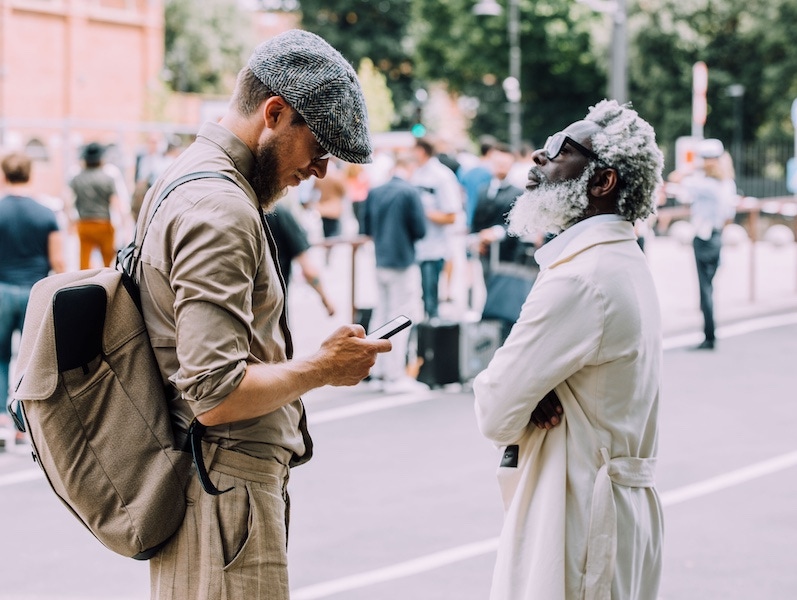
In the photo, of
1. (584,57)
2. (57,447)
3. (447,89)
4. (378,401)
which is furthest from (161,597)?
(447,89)

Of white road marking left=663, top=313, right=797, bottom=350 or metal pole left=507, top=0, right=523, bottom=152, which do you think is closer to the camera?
white road marking left=663, top=313, right=797, bottom=350

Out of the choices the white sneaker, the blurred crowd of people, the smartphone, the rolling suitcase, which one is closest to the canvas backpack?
the smartphone

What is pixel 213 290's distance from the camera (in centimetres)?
235

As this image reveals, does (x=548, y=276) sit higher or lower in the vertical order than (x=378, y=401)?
higher

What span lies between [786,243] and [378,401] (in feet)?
51.2

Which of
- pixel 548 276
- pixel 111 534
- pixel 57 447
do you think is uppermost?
pixel 548 276

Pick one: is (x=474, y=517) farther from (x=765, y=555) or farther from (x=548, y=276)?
(x=548, y=276)

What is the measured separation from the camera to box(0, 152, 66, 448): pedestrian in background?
7.77m

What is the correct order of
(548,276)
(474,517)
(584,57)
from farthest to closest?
(584,57) < (474,517) < (548,276)

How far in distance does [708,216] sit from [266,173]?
965 cm

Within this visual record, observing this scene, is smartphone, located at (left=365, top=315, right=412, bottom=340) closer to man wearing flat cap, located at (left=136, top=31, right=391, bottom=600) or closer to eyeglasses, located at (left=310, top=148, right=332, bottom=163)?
man wearing flat cap, located at (left=136, top=31, right=391, bottom=600)

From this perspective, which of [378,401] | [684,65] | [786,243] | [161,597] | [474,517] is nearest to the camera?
[161,597]

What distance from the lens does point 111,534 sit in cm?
248

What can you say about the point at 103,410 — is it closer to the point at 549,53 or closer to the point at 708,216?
the point at 708,216
